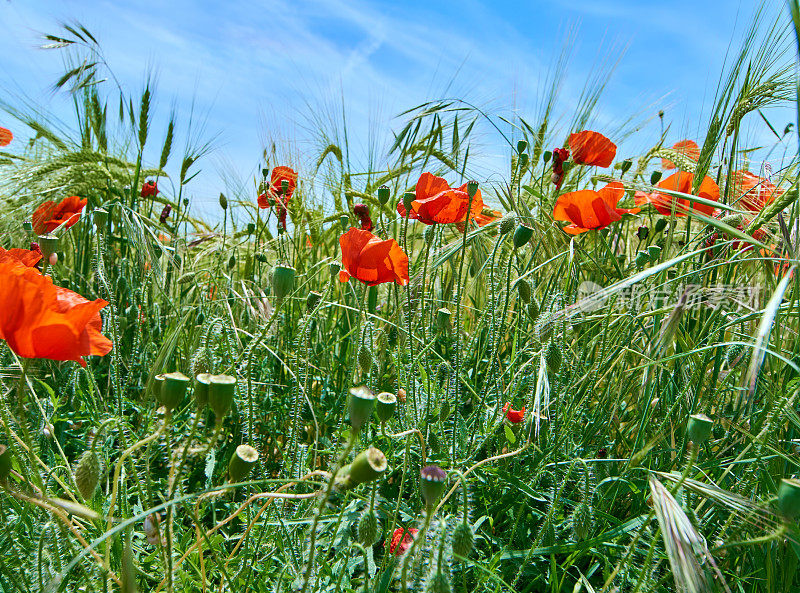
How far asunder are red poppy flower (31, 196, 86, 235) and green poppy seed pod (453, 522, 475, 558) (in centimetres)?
169

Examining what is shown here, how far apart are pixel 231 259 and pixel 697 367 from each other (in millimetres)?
1623

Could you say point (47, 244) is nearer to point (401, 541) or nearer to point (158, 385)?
point (158, 385)

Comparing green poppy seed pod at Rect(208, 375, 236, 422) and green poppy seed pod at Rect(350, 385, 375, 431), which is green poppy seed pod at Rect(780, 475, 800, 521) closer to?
green poppy seed pod at Rect(350, 385, 375, 431)

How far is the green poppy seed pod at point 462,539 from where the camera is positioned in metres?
0.82

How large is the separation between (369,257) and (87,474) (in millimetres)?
692

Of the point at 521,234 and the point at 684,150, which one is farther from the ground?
the point at 684,150

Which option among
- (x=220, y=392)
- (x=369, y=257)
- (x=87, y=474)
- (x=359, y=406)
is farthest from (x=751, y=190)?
(x=87, y=474)

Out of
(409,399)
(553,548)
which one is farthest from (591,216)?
(553,548)

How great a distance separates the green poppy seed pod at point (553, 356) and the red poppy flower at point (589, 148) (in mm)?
1058

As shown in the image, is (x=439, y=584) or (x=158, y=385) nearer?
(x=439, y=584)

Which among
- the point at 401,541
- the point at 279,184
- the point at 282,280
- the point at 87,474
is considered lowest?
the point at 401,541

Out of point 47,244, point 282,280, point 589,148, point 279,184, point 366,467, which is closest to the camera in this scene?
point 366,467

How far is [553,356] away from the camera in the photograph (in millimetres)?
1250

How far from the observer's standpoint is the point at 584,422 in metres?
1.60
